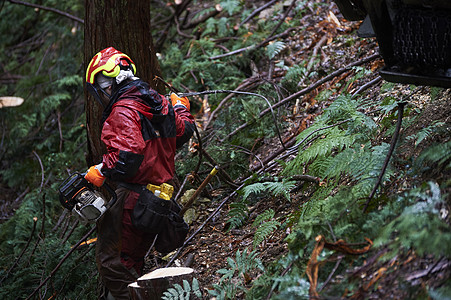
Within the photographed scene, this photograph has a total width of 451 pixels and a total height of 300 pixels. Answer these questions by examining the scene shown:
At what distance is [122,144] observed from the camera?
4340 millimetres

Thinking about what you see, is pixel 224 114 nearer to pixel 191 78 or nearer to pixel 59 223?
pixel 191 78

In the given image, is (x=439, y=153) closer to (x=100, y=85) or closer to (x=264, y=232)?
(x=264, y=232)

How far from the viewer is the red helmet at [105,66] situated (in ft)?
15.3

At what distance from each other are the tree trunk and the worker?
1.26 ft

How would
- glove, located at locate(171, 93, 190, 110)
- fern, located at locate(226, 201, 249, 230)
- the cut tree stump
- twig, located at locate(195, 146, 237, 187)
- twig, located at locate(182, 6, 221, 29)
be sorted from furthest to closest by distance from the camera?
twig, located at locate(182, 6, 221, 29), twig, located at locate(195, 146, 237, 187), glove, located at locate(171, 93, 190, 110), fern, located at locate(226, 201, 249, 230), the cut tree stump

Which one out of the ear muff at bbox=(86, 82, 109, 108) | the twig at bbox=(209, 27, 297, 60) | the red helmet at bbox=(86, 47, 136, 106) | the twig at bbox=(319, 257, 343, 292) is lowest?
the twig at bbox=(319, 257, 343, 292)

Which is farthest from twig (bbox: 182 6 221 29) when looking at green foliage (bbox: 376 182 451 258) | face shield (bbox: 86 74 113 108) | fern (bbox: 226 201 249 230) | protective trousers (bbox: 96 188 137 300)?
green foliage (bbox: 376 182 451 258)

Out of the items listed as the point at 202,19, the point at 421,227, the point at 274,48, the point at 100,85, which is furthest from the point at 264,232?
the point at 202,19

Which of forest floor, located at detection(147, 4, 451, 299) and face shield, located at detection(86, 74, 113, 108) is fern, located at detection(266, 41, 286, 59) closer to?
forest floor, located at detection(147, 4, 451, 299)

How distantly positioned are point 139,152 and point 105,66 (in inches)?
36.8

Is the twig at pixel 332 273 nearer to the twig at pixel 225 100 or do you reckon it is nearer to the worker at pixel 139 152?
the worker at pixel 139 152

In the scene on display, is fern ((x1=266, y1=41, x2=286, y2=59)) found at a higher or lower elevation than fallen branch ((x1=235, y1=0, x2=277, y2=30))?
lower

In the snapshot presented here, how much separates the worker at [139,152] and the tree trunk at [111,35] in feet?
1.26

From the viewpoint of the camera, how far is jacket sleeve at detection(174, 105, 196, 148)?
4973 mm
